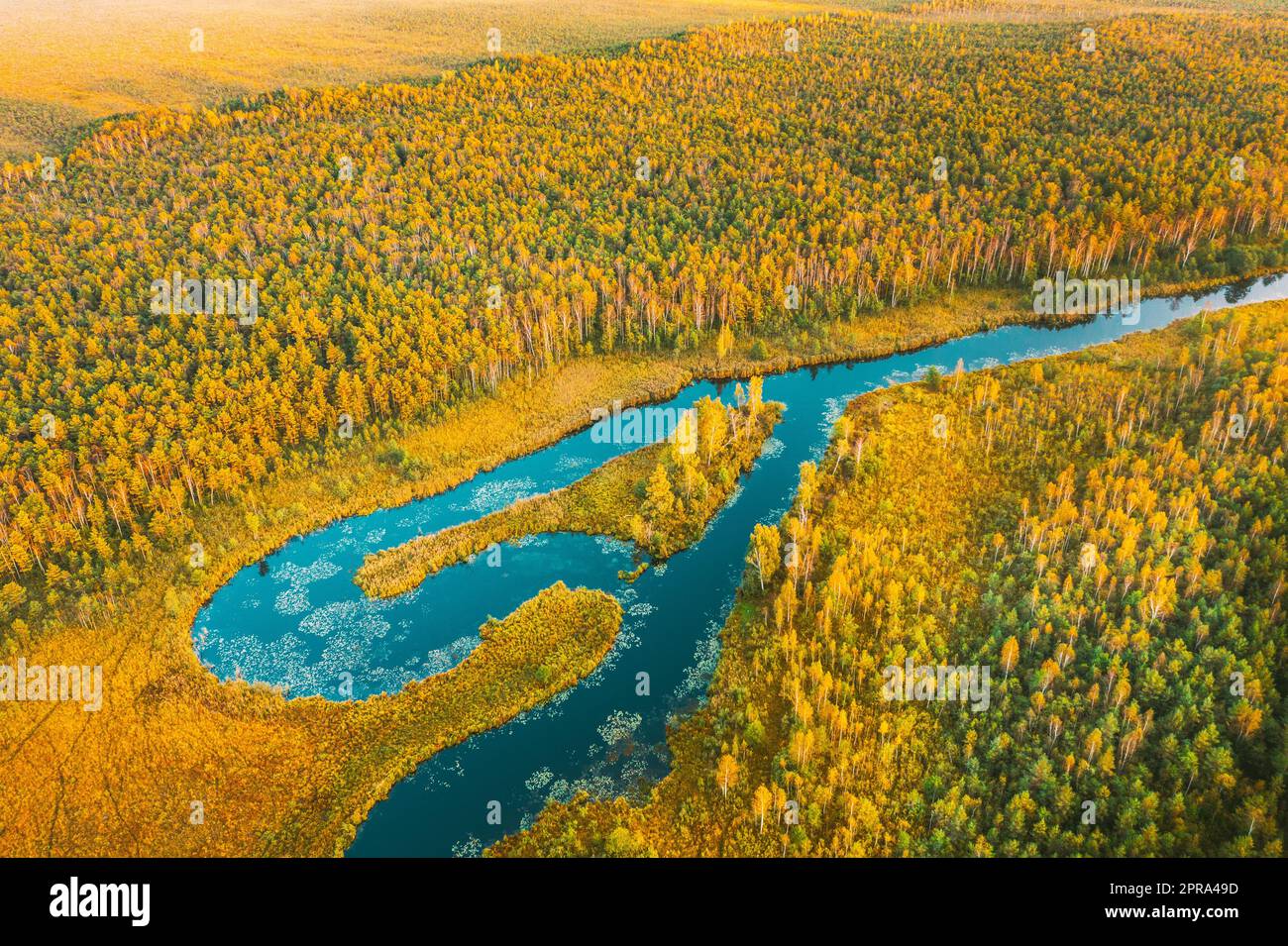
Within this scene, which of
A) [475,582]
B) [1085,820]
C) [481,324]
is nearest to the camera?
[1085,820]

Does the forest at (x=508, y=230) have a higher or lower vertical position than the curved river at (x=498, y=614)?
higher

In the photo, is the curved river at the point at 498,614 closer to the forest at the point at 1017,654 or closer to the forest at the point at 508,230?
the forest at the point at 1017,654

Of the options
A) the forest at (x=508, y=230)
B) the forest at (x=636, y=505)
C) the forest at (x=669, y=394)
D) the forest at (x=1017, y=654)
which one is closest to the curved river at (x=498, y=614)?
the forest at (x=636, y=505)

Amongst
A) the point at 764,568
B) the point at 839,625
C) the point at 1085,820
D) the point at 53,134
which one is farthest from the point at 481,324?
the point at 53,134

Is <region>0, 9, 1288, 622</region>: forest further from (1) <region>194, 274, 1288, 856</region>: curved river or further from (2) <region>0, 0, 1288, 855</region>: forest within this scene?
(1) <region>194, 274, 1288, 856</region>: curved river

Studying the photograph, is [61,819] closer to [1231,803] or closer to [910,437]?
[1231,803]

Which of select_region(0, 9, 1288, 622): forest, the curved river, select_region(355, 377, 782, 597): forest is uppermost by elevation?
select_region(0, 9, 1288, 622): forest

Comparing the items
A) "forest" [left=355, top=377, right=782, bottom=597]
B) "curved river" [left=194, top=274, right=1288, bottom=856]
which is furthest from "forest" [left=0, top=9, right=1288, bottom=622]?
"forest" [left=355, top=377, right=782, bottom=597]
